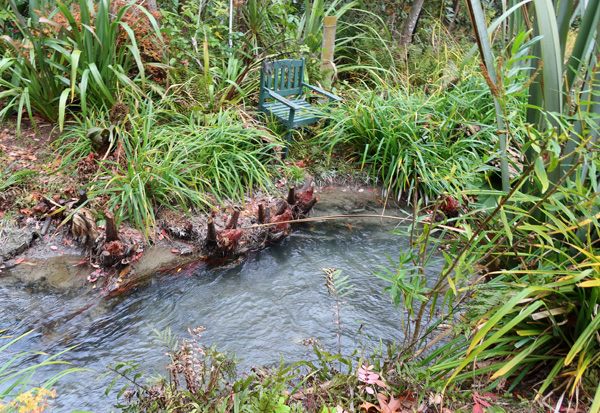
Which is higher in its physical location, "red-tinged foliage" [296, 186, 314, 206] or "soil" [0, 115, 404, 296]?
"red-tinged foliage" [296, 186, 314, 206]

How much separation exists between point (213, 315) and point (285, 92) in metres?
2.58

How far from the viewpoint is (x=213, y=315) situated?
9.09ft

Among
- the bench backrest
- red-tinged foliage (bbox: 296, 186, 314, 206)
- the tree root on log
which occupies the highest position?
the bench backrest

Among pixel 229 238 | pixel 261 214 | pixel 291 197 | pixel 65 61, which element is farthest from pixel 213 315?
pixel 65 61

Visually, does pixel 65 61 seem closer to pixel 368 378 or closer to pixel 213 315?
pixel 213 315

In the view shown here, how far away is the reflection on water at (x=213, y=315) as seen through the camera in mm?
2432

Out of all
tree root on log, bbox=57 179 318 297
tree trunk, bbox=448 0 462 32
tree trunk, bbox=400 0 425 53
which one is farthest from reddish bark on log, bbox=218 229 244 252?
tree trunk, bbox=448 0 462 32

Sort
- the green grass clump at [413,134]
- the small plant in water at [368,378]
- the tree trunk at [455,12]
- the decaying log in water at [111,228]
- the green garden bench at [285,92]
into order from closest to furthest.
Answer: the small plant in water at [368,378] < the decaying log in water at [111,228] < the green grass clump at [413,134] < the green garden bench at [285,92] < the tree trunk at [455,12]

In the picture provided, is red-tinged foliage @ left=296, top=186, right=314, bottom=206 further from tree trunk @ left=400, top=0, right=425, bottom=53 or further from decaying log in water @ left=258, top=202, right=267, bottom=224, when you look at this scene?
tree trunk @ left=400, top=0, right=425, bottom=53

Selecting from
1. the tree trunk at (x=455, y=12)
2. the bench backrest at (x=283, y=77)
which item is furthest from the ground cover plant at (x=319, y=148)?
the tree trunk at (x=455, y=12)

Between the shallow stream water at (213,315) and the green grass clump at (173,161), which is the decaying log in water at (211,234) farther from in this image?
the green grass clump at (173,161)

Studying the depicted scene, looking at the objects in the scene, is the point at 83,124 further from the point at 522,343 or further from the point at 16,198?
the point at 522,343

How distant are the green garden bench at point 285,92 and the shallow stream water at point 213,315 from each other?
57.3 inches

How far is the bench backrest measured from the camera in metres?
4.29
